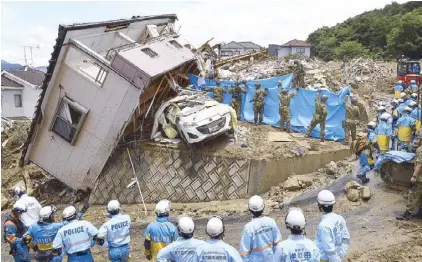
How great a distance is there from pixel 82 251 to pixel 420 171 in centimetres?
635

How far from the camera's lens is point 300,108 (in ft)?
44.6

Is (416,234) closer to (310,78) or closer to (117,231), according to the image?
(117,231)

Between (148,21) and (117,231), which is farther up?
(148,21)

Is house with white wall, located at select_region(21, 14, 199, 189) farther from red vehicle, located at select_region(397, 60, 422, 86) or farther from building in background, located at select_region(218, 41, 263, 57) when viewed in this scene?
building in background, located at select_region(218, 41, 263, 57)

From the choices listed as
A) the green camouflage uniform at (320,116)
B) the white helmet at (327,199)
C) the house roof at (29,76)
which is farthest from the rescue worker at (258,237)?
the house roof at (29,76)

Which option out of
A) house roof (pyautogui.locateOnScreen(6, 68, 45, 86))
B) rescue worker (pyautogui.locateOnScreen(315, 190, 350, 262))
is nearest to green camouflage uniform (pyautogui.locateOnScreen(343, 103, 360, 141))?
rescue worker (pyautogui.locateOnScreen(315, 190, 350, 262))

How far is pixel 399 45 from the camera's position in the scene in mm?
36031

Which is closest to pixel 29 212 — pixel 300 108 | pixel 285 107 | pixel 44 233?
pixel 44 233

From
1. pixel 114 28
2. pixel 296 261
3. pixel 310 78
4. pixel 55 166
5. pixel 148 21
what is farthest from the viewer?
pixel 310 78

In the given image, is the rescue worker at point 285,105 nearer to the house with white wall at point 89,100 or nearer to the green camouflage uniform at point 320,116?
the green camouflage uniform at point 320,116

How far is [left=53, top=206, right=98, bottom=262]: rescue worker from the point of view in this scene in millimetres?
5977

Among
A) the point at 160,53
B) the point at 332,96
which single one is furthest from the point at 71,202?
the point at 332,96

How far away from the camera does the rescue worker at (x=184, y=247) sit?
4741 millimetres

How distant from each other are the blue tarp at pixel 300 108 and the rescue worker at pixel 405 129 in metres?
2.37
